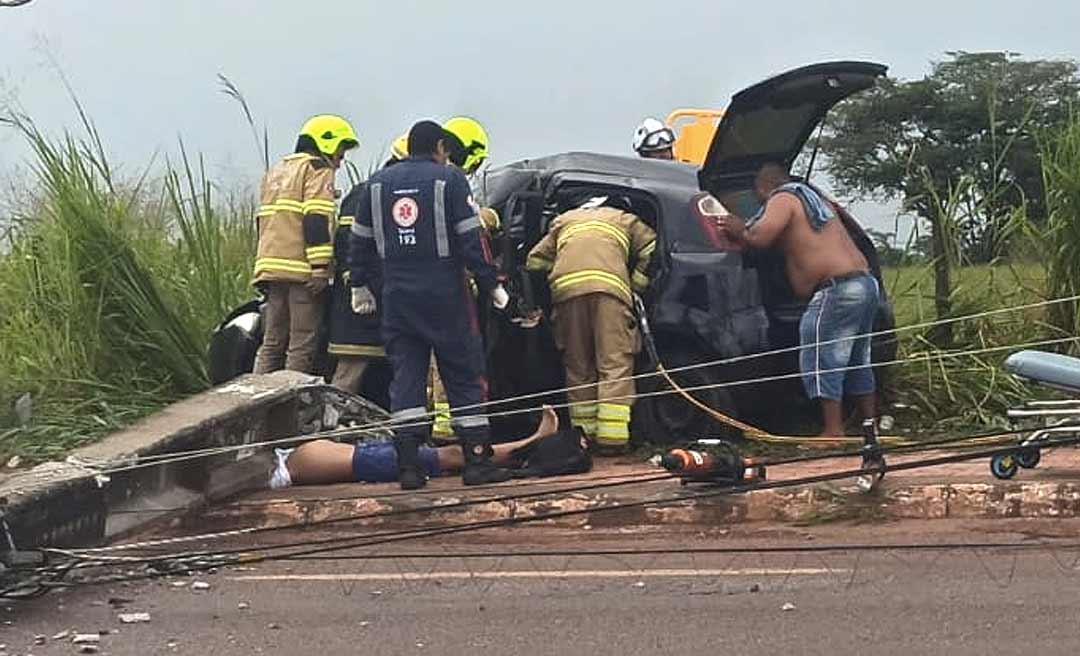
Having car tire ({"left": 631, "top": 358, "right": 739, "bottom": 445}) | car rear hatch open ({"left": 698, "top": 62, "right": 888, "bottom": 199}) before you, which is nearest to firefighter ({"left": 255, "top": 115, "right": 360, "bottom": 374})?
car tire ({"left": 631, "top": 358, "right": 739, "bottom": 445})

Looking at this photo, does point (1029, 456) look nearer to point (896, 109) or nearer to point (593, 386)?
point (593, 386)

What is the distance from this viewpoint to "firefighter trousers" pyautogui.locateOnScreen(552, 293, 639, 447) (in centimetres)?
793

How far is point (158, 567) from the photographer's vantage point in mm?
6074

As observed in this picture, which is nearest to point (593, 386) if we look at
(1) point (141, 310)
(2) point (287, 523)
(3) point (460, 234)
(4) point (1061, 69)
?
(3) point (460, 234)

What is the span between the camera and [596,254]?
312 inches

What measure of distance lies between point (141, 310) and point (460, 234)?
2679 mm

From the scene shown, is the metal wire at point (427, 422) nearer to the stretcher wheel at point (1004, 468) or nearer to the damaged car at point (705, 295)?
the damaged car at point (705, 295)

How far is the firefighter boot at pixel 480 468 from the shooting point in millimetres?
7348

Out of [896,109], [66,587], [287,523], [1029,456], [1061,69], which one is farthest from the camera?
[896,109]

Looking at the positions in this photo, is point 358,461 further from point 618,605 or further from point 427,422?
point 618,605

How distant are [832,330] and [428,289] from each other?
1.99 metres

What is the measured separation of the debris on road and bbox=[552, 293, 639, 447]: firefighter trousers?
2.85 metres

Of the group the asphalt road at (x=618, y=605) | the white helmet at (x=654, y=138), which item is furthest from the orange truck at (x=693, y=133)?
the asphalt road at (x=618, y=605)

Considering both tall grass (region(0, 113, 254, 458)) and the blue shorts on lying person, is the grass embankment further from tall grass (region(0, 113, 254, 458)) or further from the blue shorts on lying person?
tall grass (region(0, 113, 254, 458))
